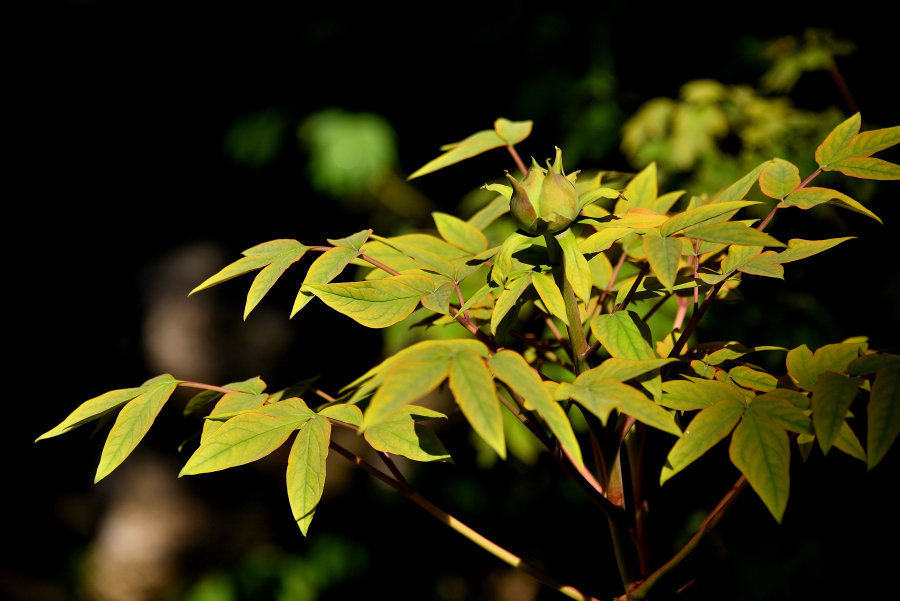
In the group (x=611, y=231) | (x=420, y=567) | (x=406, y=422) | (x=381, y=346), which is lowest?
(x=420, y=567)

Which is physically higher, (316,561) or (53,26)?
(53,26)

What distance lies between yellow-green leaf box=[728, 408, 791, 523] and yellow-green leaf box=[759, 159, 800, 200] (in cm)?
19

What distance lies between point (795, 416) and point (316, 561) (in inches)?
65.8

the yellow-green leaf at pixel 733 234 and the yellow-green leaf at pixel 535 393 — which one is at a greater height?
the yellow-green leaf at pixel 733 234

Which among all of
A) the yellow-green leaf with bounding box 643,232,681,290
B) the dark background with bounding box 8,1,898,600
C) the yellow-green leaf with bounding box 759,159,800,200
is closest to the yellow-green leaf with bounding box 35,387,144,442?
the yellow-green leaf with bounding box 643,232,681,290

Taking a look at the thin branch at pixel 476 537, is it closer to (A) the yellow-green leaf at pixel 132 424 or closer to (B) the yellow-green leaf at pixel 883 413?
(A) the yellow-green leaf at pixel 132 424

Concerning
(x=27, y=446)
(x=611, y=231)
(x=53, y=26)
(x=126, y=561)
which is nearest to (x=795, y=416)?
→ (x=611, y=231)

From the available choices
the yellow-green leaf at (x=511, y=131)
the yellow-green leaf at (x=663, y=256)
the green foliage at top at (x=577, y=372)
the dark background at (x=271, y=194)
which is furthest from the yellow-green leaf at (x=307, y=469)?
the dark background at (x=271, y=194)

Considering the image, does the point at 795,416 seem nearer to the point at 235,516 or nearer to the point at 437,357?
the point at 437,357

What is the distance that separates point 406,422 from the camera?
43 cm

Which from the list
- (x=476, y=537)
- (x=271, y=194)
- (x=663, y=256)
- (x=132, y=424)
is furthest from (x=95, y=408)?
(x=271, y=194)

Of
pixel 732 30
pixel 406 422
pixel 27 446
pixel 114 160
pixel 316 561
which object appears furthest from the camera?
pixel 114 160

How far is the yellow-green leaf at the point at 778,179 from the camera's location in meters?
0.45

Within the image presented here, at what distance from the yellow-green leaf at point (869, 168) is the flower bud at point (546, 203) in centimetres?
21
